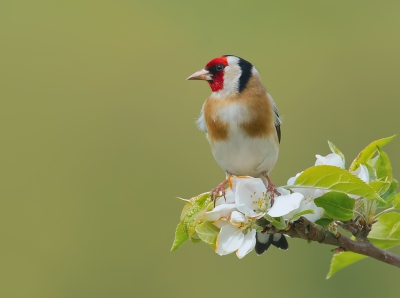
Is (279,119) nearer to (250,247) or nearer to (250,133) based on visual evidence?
(250,133)

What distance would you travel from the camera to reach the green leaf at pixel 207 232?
1.46 meters

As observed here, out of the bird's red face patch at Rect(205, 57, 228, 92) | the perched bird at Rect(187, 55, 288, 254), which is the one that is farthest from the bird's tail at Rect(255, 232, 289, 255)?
the bird's red face patch at Rect(205, 57, 228, 92)

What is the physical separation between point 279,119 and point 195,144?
9.50ft

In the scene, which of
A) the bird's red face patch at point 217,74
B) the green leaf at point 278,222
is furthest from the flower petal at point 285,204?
the bird's red face patch at point 217,74

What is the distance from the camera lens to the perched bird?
2311 millimetres

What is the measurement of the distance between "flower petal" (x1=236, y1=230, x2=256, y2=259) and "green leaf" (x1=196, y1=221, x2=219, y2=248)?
0.08 metres

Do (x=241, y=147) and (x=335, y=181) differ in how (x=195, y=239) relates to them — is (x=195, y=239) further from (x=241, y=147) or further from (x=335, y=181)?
(x=241, y=147)

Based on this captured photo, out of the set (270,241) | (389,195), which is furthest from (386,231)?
(270,241)

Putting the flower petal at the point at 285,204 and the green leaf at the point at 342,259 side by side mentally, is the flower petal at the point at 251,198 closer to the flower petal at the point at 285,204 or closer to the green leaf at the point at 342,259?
the flower petal at the point at 285,204

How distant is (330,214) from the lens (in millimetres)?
1393

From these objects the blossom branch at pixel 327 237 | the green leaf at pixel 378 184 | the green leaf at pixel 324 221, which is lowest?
the blossom branch at pixel 327 237

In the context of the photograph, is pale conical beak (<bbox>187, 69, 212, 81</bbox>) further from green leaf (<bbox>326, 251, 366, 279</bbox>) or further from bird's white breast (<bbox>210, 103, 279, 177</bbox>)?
green leaf (<bbox>326, 251, 366, 279</bbox>)

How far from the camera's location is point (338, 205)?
1.38 m

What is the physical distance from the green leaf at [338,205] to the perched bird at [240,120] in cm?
83
